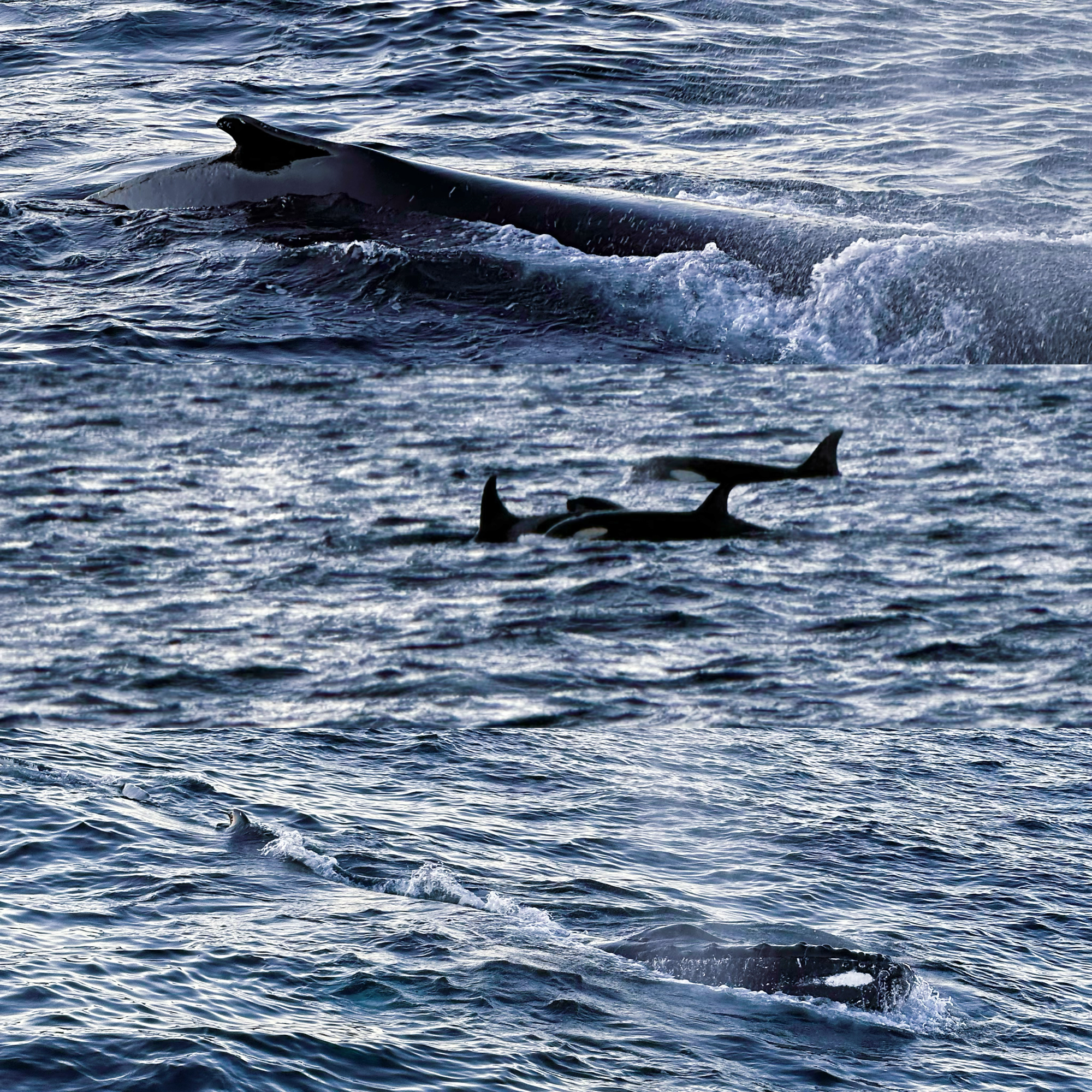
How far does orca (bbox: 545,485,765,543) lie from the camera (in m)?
11.1

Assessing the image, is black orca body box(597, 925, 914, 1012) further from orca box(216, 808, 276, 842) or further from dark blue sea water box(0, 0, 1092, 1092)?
orca box(216, 808, 276, 842)

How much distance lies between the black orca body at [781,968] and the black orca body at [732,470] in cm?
428

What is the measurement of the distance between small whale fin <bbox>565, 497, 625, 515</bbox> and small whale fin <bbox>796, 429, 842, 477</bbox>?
1.67 meters

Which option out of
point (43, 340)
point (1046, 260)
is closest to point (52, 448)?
point (43, 340)

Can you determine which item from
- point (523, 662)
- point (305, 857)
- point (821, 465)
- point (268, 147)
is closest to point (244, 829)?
point (305, 857)

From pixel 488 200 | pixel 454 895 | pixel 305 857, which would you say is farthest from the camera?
pixel 488 200

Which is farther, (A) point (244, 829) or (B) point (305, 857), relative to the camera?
(A) point (244, 829)

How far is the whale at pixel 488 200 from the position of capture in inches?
625

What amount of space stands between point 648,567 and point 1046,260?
258 inches

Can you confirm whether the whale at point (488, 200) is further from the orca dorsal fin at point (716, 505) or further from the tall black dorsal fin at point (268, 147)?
the orca dorsal fin at point (716, 505)

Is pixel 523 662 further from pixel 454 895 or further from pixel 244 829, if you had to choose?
pixel 244 829

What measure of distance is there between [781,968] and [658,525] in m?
3.50

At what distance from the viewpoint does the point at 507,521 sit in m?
11.2

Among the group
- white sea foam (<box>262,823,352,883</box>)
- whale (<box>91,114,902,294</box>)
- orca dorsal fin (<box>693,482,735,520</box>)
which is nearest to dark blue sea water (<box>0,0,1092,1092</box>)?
white sea foam (<box>262,823,352,883</box>)
